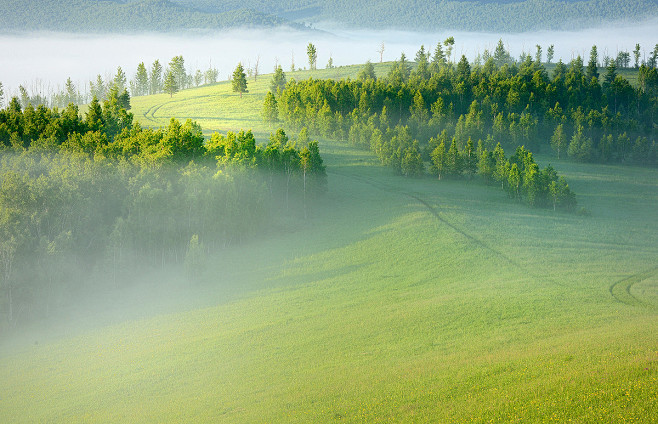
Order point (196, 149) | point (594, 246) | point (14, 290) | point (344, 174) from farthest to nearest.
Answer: point (344, 174), point (196, 149), point (594, 246), point (14, 290)

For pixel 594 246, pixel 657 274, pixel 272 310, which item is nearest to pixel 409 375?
pixel 272 310

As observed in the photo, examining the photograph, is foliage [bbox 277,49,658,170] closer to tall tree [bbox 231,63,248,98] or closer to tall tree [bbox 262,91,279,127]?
Answer: tall tree [bbox 262,91,279,127]

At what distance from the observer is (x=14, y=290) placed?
190ft

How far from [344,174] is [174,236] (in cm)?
4241

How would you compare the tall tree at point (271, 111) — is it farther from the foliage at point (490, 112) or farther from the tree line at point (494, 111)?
the foliage at point (490, 112)

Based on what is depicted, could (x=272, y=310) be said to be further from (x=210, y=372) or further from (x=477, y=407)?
(x=477, y=407)

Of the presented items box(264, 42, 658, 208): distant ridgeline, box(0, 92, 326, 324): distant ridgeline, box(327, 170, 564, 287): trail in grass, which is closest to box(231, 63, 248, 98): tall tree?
box(264, 42, 658, 208): distant ridgeline

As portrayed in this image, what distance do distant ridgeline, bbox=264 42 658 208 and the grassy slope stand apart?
82.0 ft

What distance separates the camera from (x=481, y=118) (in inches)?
5359

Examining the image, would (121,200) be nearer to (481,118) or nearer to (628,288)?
(628,288)

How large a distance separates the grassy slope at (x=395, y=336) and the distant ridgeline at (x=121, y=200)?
20.1ft

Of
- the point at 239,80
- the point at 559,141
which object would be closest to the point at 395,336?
the point at 559,141

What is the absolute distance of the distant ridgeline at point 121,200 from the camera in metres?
60.9

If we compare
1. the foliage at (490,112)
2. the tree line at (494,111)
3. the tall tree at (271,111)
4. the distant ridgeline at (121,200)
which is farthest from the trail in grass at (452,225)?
the tall tree at (271,111)
